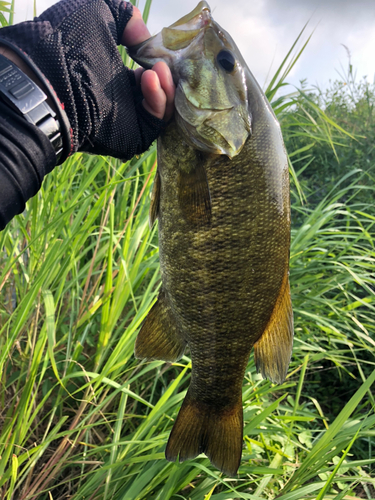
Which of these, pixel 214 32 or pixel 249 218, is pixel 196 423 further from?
pixel 214 32

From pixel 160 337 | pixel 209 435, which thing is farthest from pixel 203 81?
pixel 209 435

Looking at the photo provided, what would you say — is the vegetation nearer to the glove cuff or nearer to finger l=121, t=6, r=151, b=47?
the glove cuff

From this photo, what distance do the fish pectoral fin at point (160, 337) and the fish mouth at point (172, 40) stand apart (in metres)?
0.81

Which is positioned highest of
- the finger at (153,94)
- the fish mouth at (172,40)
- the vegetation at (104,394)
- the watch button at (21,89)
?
the fish mouth at (172,40)

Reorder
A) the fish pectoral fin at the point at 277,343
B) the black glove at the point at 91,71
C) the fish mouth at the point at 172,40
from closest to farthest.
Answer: the black glove at the point at 91,71
the fish mouth at the point at 172,40
the fish pectoral fin at the point at 277,343

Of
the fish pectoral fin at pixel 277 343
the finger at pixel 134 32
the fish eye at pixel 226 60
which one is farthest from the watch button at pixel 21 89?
the fish pectoral fin at pixel 277 343

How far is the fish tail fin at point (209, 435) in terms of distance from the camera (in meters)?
1.28

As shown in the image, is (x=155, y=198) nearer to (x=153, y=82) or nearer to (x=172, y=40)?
(x=153, y=82)

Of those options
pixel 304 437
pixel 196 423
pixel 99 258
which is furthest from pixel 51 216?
pixel 304 437

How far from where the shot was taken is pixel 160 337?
4.65 feet

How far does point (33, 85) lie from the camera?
100 centimetres

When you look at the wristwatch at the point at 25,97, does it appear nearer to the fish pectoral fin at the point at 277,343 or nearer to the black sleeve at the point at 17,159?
the black sleeve at the point at 17,159

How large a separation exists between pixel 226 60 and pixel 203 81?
4.5 inches

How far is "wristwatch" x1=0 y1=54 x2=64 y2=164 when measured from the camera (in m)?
0.96
